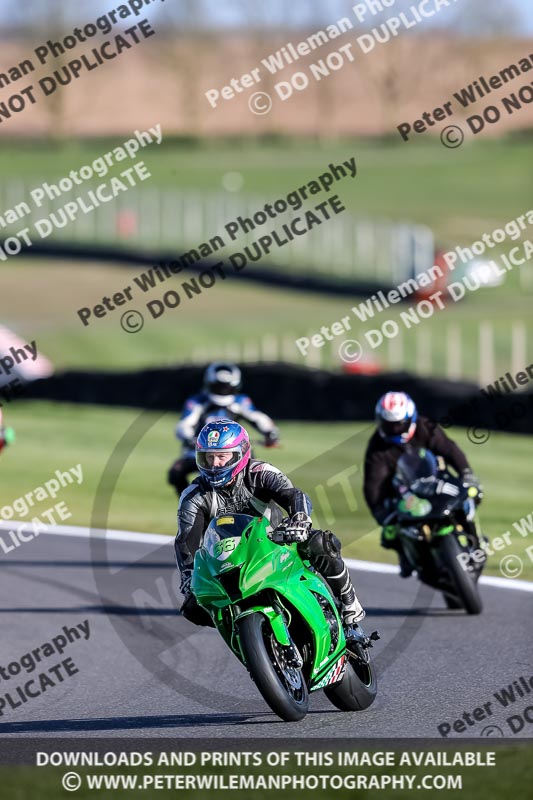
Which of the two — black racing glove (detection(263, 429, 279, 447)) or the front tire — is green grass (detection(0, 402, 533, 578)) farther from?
the front tire

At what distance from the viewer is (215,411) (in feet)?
46.2

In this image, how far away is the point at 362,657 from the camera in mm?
8086

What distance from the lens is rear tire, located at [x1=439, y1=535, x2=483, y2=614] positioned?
1092 centimetres

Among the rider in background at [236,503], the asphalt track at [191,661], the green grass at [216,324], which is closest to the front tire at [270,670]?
the asphalt track at [191,661]

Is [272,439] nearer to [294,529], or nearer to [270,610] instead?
[294,529]

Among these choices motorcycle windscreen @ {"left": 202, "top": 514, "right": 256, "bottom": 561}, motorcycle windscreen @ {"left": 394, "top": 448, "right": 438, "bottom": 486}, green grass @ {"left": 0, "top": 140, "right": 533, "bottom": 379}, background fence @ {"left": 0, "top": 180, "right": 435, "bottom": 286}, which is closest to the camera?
motorcycle windscreen @ {"left": 202, "top": 514, "right": 256, "bottom": 561}

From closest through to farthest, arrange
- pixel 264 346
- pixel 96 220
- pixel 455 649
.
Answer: pixel 455 649
pixel 264 346
pixel 96 220

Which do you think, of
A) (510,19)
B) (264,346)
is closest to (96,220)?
(264,346)

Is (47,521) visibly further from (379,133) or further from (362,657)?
(379,133)

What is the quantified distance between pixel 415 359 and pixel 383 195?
1422 inches

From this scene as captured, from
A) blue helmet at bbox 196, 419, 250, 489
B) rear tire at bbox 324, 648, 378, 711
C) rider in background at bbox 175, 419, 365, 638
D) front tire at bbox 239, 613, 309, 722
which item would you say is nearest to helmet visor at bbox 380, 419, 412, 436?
rider in background at bbox 175, 419, 365, 638

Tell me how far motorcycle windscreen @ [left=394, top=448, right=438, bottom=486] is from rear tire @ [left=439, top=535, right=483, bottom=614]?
56 cm

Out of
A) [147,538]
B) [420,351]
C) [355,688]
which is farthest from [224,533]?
[420,351]

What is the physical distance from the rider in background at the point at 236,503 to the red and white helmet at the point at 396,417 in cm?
338
